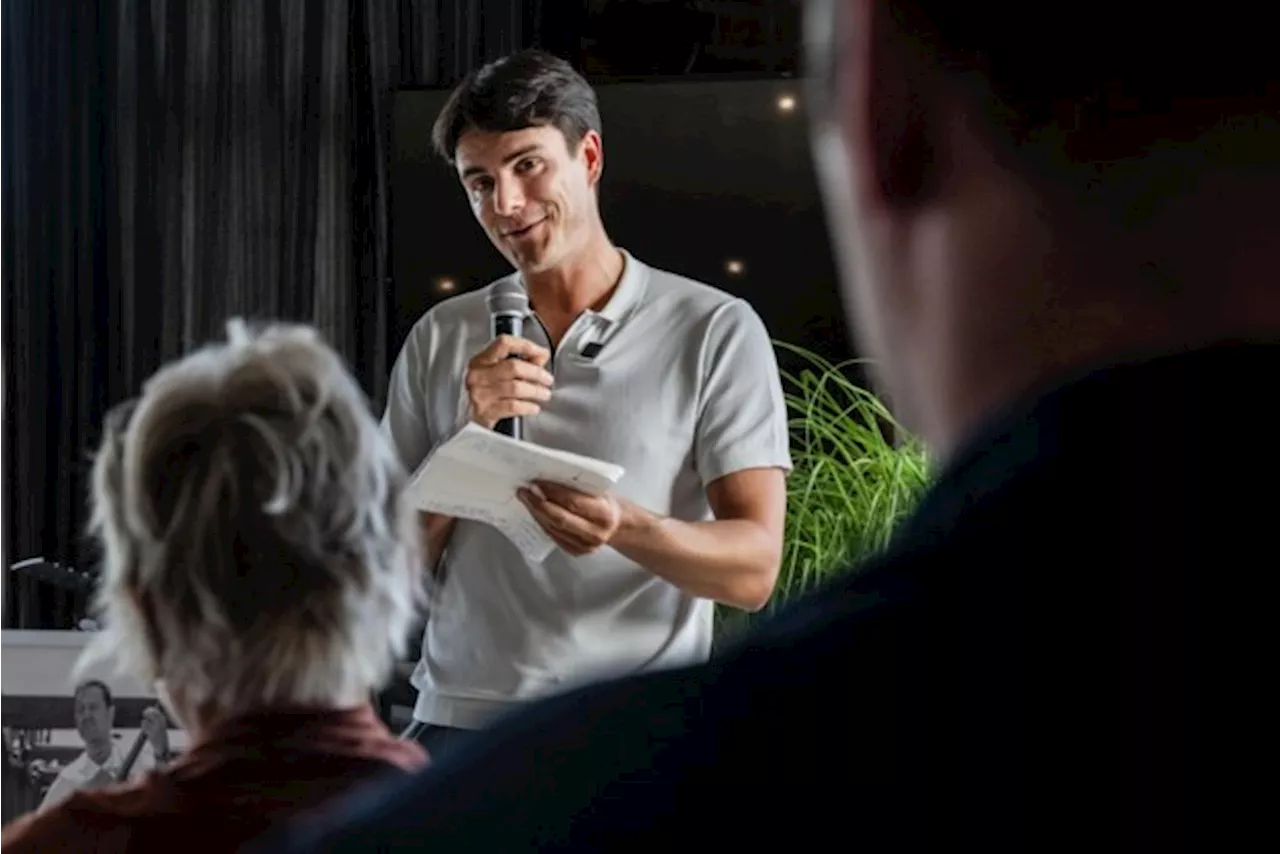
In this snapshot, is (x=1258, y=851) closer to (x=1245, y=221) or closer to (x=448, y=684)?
(x=1245, y=221)

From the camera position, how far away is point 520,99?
7.33 ft

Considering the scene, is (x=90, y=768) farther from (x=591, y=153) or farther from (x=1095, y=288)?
(x=1095, y=288)

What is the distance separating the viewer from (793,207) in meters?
4.25

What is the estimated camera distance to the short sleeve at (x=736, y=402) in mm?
2117

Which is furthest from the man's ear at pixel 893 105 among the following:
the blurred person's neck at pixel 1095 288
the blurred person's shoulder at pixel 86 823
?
the blurred person's shoulder at pixel 86 823

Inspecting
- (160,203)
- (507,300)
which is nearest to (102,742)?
(160,203)

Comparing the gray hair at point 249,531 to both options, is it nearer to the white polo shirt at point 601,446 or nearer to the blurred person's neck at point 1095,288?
the white polo shirt at point 601,446

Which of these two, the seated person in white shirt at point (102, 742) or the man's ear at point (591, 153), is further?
the seated person in white shirt at point (102, 742)

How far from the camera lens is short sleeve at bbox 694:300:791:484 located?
2.12 metres

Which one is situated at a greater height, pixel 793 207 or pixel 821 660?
pixel 821 660

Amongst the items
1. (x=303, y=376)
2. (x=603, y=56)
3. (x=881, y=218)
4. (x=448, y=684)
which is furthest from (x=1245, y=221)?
(x=603, y=56)

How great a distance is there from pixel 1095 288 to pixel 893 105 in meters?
0.05

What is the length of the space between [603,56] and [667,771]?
14.4 feet

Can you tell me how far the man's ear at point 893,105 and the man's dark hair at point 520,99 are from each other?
1915 millimetres
